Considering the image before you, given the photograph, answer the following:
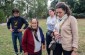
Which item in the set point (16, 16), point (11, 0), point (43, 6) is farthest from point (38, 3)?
point (16, 16)

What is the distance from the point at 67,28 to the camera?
536 cm

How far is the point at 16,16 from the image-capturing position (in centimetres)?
940

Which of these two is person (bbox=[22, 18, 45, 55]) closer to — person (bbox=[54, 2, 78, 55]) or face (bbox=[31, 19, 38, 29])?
face (bbox=[31, 19, 38, 29])

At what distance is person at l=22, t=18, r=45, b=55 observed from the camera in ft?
20.5

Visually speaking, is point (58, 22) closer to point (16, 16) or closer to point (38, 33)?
point (38, 33)

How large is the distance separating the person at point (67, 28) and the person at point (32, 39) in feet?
3.17

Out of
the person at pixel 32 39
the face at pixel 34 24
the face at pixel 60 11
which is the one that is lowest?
the person at pixel 32 39

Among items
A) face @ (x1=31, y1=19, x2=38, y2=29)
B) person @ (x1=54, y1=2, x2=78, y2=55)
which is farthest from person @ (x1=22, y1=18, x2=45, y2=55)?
person @ (x1=54, y1=2, x2=78, y2=55)

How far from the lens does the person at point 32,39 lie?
624cm

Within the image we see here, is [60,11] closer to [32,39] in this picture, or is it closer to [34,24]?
[34,24]

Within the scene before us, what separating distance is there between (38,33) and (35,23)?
0.97 feet

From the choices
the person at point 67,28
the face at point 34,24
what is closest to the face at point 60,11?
the person at point 67,28

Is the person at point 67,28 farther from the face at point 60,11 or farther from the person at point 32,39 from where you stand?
the person at point 32,39

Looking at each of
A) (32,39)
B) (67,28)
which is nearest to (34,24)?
(32,39)
